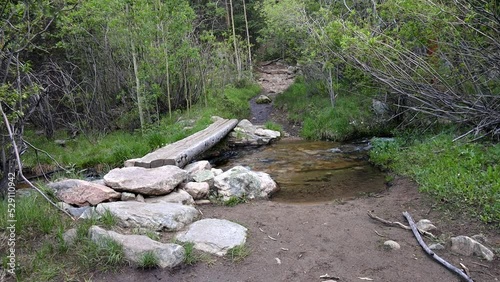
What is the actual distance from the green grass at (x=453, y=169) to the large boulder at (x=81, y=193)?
15.0ft

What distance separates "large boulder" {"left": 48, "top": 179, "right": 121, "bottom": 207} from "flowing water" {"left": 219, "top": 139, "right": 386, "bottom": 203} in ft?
8.49

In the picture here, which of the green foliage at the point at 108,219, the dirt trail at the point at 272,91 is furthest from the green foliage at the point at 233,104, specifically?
the green foliage at the point at 108,219

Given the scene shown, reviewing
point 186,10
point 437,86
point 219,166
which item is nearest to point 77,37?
point 186,10

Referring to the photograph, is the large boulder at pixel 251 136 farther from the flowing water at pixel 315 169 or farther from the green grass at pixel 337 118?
the green grass at pixel 337 118

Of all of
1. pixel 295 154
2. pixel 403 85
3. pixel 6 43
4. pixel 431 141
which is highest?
pixel 6 43

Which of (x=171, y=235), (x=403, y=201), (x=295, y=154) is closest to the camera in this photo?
(x=171, y=235)

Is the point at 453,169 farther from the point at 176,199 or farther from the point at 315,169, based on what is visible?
the point at 176,199

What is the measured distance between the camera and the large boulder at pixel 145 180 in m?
5.35

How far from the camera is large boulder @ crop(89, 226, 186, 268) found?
3592mm

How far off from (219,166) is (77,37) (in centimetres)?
626

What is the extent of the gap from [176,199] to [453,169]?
13.8 ft

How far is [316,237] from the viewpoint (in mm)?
4395

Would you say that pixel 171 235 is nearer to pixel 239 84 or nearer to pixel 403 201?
pixel 403 201

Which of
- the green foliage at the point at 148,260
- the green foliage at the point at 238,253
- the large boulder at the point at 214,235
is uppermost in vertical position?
the green foliage at the point at 148,260
